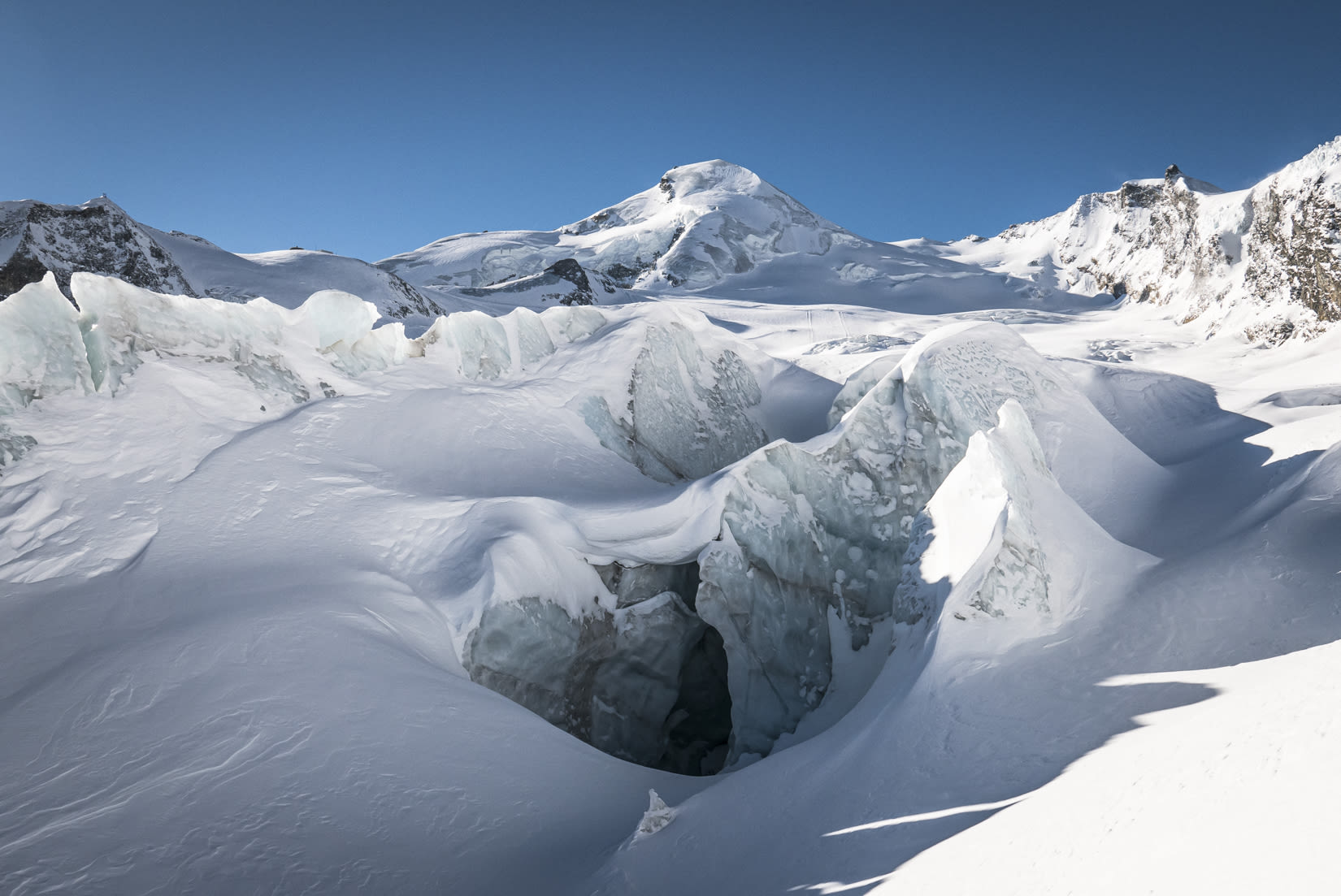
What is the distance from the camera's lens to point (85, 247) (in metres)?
21.1

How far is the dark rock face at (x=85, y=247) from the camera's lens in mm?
19359

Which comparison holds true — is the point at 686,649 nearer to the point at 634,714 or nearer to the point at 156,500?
the point at 634,714

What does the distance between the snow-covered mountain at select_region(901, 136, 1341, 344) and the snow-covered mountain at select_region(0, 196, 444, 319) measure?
21.3m

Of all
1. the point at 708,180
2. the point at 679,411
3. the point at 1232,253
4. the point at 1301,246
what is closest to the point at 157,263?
the point at 679,411

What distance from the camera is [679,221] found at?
57.6 meters

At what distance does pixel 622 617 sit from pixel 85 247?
68.9ft

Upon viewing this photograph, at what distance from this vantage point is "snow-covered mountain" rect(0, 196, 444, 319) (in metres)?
19.7

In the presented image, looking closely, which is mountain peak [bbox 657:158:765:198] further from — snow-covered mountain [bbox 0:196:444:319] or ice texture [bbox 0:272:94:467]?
ice texture [bbox 0:272:94:467]

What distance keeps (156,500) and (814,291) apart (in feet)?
132

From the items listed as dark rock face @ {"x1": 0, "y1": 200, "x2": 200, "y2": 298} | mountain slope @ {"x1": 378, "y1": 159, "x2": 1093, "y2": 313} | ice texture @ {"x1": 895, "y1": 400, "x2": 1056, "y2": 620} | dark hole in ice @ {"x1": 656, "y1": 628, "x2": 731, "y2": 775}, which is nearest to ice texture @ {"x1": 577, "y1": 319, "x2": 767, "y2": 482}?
dark hole in ice @ {"x1": 656, "y1": 628, "x2": 731, "y2": 775}

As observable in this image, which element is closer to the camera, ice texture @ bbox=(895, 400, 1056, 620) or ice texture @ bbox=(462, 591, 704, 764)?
ice texture @ bbox=(895, 400, 1056, 620)

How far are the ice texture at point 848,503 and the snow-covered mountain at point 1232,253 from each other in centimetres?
1189

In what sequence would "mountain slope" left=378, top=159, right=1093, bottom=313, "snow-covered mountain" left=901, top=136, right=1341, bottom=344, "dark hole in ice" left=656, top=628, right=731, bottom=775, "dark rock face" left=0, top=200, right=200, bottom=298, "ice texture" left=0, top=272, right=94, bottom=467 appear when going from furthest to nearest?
"mountain slope" left=378, top=159, right=1093, bottom=313
"dark rock face" left=0, top=200, right=200, bottom=298
"snow-covered mountain" left=901, top=136, right=1341, bottom=344
"dark hole in ice" left=656, top=628, right=731, bottom=775
"ice texture" left=0, top=272, right=94, bottom=467

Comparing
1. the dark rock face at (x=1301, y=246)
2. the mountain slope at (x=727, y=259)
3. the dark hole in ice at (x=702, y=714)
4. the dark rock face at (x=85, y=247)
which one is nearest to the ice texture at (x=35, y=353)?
the dark hole in ice at (x=702, y=714)
